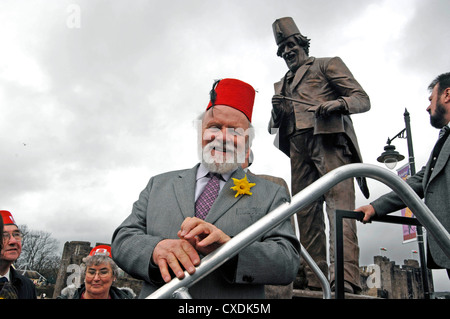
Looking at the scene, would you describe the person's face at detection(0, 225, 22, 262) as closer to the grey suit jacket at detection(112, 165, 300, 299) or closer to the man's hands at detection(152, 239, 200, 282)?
the grey suit jacket at detection(112, 165, 300, 299)

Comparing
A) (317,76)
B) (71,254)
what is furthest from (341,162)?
(71,254)

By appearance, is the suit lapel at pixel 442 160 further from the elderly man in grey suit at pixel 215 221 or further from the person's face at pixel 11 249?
the person's face at pixel 11 249

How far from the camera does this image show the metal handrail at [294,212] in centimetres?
107

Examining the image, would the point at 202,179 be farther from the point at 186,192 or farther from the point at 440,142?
the point at 440,142

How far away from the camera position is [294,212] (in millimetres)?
1204

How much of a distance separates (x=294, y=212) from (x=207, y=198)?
0.47 meters

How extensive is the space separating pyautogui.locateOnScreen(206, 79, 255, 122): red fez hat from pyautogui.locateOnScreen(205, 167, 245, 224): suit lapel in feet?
1.49

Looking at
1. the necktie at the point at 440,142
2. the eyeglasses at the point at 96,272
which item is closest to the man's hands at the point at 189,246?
the necktie at the point at 440,142

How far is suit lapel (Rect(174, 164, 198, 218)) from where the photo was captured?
4.95 feet

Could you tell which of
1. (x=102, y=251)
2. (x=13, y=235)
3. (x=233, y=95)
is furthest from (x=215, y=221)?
(x=13, y=235)

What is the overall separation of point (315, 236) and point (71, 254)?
14.7 m

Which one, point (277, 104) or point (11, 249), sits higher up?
point (277, 104)

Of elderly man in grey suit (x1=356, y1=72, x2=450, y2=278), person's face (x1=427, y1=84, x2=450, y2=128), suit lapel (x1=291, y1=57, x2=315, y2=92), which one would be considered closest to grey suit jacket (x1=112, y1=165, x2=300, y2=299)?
elderly man in grey suit (x1=356, y1=72, x2=450, y2=278)

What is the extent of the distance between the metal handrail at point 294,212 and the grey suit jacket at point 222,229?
0.15 metres
